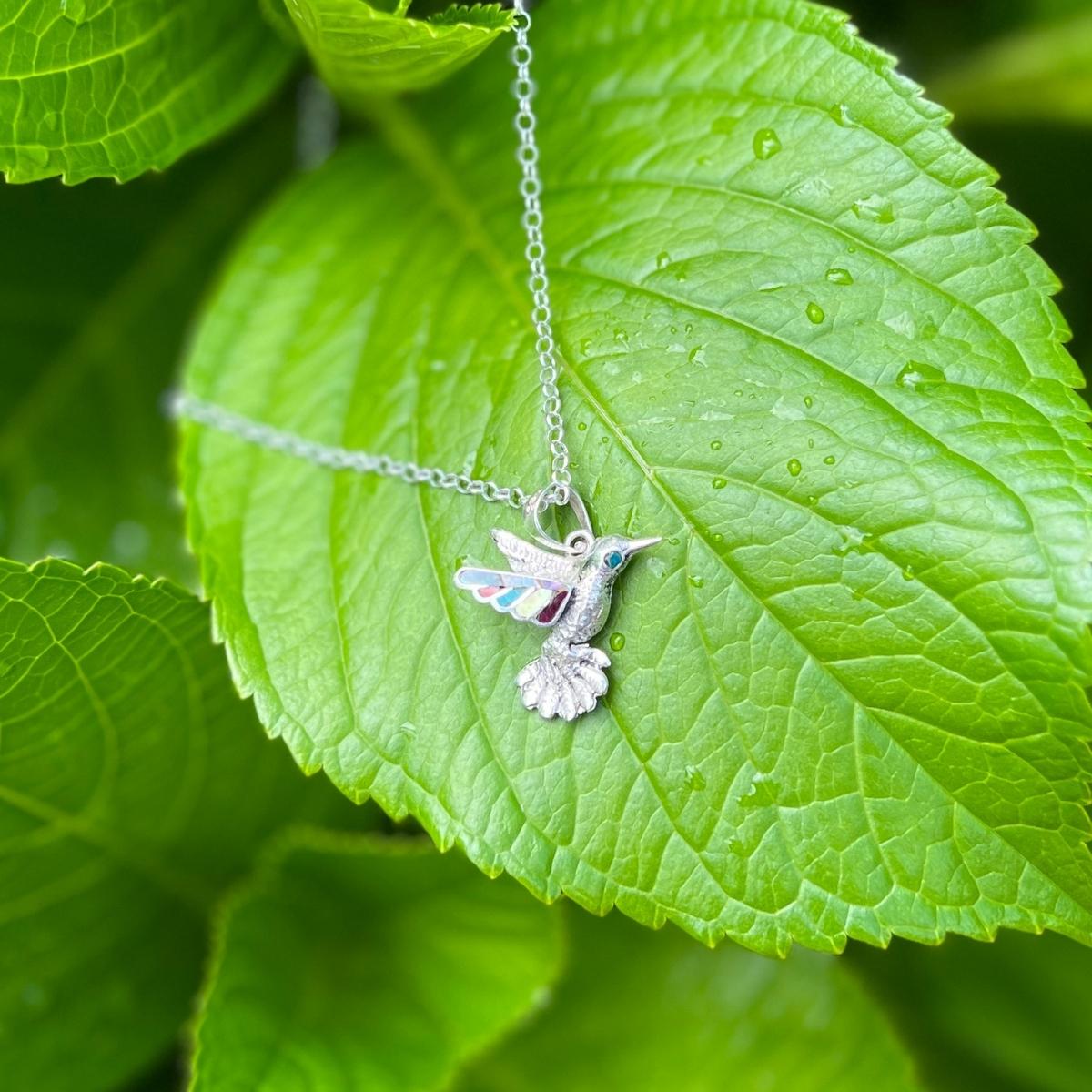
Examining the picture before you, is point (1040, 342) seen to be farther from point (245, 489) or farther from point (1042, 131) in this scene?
point (1042, 131)

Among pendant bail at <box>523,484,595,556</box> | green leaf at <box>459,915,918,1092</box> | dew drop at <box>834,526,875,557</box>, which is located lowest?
green leaf at <box>459,915,918,1092</box>

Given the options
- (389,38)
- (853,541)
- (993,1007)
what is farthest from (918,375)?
(993,1007)

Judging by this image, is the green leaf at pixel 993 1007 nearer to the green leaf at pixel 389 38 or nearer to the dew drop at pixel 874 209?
the dew drop at pixel 874 209

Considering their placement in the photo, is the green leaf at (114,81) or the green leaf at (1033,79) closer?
the green leaf at (114,81)

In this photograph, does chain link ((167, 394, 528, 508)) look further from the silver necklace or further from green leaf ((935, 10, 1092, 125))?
green leaf ((935, 10, 1092, 125))

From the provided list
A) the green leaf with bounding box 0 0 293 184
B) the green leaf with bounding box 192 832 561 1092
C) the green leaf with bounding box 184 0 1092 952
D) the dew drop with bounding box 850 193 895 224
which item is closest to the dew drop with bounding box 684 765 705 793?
the green leaf with bounding box 184 0 1092 952

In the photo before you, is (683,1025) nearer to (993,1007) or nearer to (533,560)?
(993,1007)

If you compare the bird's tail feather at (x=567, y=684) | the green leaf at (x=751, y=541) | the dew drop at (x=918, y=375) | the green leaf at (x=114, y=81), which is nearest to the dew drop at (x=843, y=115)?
the green leaf at (x=751, y=541)
